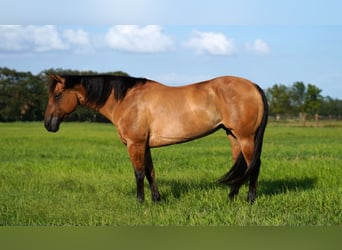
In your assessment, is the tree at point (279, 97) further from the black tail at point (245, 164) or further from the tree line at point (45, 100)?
the black tail at point (245, 164)

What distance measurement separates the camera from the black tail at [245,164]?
611 centimetres

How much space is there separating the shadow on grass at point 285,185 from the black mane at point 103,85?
9.31ft

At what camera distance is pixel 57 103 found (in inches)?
248

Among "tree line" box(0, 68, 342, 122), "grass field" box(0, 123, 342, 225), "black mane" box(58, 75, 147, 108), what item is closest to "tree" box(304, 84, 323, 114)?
"tree line" box(0, 68, 342, 122)

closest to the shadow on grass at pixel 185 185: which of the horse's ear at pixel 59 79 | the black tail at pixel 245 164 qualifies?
the black tail at pixel 245 164

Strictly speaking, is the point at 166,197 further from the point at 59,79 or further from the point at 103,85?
the point at 59,79

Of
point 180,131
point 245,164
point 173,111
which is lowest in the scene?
point 245,164

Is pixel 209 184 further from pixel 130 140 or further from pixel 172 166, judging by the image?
pixel 172 166

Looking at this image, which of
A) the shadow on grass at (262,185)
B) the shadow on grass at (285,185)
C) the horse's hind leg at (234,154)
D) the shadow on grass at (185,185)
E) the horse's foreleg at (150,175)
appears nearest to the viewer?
the horse's hind leg at (234,154)

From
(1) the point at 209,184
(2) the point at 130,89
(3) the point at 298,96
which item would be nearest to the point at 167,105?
(2) the point at 130,89

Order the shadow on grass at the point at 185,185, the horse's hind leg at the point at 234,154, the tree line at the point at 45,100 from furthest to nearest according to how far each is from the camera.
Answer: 1. the tree line at the point at 45,100
2. the shadow on grass at the point at 185,185
3. the horse's hind leg at the point at 234,154

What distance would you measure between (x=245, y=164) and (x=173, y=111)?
1245mm

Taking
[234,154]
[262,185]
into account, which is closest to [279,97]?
[262,185]

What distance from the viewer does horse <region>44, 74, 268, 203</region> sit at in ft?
20.1
